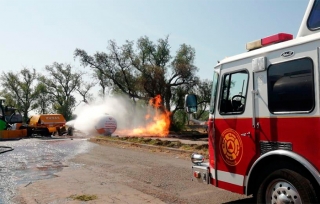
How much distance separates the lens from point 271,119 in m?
4.84

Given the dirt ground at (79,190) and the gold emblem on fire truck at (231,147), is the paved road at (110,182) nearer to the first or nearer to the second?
the dirt ground at (79,190)

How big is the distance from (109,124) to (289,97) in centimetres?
2777

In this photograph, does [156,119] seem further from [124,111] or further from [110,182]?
[110,182]

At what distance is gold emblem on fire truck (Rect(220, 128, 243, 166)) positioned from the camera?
17.6 ft

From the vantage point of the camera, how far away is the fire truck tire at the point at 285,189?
420cm

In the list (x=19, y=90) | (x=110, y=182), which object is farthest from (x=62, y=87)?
(x=110, y=182)

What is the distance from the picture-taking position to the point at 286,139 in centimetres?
460

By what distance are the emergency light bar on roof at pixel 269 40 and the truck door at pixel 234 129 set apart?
0.43 m

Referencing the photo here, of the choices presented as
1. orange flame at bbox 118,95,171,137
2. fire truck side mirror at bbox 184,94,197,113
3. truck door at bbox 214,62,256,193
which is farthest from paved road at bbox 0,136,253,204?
orange flame at bbox 118,95,171,137

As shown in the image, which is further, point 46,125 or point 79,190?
point 46,125

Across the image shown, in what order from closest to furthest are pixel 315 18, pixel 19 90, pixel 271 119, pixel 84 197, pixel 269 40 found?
pixel 315 18, pixel 271 119, pixel 269 40, pixel 84 197, pixel 19 90

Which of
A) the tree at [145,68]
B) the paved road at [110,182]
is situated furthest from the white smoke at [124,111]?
the paved road at [110,182]

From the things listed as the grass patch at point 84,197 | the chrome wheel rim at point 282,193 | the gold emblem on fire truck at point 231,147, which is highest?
the gold emblem on fire truck at point 231,147

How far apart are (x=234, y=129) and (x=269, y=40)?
1.59m
